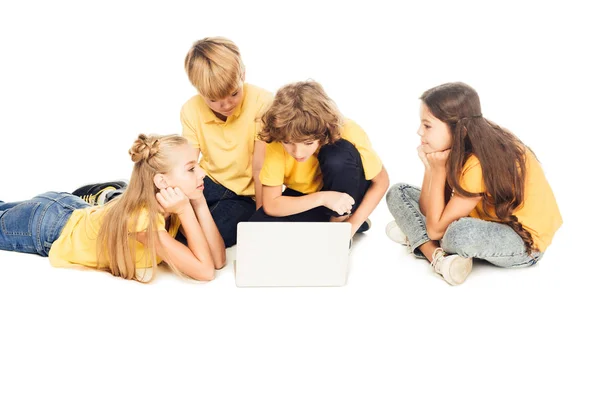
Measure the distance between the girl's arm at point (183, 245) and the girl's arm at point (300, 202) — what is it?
0.26 meters

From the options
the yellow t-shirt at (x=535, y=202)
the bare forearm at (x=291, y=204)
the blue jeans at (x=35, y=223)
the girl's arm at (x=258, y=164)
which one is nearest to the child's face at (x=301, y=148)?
the bare forearm at (x=291, y=204)

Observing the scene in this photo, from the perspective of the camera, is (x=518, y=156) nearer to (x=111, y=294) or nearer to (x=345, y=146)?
(x=345, y=146)

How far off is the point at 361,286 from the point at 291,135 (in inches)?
21.7

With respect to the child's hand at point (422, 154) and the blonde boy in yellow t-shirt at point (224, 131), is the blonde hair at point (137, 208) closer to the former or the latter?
the blonde boy in yellow t-shirt at point (224, 131)

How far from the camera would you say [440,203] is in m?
2.54

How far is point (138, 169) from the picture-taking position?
2.47m

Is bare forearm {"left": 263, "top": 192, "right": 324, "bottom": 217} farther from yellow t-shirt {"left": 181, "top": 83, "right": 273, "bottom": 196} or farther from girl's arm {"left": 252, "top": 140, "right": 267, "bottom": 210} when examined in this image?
yellow t-shirt {"left": 181, "top": 83, "right": 273, "bottom": 196}

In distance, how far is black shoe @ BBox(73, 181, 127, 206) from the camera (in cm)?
295

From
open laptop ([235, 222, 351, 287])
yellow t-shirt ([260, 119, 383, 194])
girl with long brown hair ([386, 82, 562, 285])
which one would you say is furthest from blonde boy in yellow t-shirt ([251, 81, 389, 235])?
girl with long brown hair ([386, 82, 562, 285])

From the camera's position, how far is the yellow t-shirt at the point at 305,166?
255 cm

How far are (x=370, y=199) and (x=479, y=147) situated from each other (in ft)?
1.43

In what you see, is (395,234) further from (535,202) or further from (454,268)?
(535,202)

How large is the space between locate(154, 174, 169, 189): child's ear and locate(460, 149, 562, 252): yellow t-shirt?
3.14 feet

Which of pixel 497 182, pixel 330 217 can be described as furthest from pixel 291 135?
pixel 497 182
